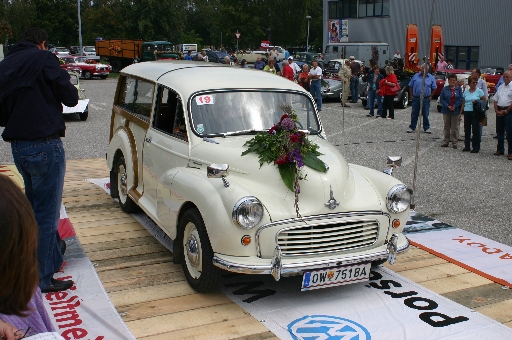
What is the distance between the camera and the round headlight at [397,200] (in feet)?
16.3

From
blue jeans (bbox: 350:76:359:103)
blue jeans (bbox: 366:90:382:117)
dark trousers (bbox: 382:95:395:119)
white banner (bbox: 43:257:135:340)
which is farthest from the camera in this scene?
blue jeans (bbox: 350:76:359:103)

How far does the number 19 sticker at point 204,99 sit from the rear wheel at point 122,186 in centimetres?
161

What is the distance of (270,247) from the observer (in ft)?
14.7

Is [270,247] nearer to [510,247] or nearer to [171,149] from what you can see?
[171,149]

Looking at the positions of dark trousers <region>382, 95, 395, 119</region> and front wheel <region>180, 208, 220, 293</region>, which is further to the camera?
dark trousers <region>382, 95, 395, 119</region>

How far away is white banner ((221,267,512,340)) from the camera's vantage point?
168 inches

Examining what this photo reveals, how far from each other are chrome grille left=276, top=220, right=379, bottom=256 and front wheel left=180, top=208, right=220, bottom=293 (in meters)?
0.60

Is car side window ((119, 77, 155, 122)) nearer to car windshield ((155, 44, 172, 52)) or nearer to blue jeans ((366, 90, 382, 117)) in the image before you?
blue jeans ((366, 90, 382, 117))

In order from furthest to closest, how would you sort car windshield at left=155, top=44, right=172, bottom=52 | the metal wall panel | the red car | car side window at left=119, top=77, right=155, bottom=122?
1. car windshield at left=155, top=44, right=172, bottom=52
2. the red car
3. the metal wall panel
4. car side window at left=119, top=77, right=155, bottom=122

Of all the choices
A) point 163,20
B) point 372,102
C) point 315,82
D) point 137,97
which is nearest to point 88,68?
point 315,82

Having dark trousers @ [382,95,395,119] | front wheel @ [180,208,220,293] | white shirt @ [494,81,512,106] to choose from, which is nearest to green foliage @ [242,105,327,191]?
front wheel @ [180,208,220,293]

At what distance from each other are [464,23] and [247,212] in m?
35.8

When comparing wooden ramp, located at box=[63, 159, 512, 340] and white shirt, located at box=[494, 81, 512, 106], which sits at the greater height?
white shirt, located at box=[494, 81, 512, 106]

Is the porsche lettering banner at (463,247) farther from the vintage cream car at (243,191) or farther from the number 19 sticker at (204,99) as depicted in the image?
the number 19 sticker at (204,99)
